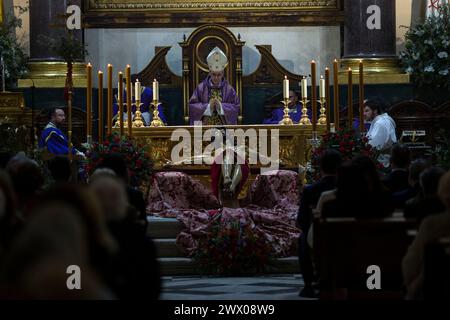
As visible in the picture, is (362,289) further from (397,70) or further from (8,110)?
(397,70)

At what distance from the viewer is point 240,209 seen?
15.6 metres

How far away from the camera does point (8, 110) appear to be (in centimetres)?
1889

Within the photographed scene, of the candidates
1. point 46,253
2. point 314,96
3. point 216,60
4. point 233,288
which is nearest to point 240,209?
point 314,96

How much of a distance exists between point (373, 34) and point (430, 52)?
1103 mm

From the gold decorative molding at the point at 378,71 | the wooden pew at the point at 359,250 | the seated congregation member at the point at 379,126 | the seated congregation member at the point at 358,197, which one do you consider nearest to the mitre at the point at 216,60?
the seated congregation member at the point at 379,126

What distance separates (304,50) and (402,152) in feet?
34.4

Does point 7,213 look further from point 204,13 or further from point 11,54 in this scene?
point 204,13

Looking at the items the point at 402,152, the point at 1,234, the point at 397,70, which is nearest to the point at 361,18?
the point at 397,70

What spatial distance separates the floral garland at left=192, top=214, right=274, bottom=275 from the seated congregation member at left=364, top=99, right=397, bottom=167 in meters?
3.19

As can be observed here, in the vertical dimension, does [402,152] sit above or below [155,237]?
above

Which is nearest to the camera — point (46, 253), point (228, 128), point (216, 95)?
point (46, 253)

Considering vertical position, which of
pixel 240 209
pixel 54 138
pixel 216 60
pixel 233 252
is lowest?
pixel 233 252

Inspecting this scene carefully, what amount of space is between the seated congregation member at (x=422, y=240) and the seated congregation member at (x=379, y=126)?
9333 millimetres

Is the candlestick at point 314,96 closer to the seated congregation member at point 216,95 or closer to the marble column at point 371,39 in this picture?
the seated congregation member at point 216,95
